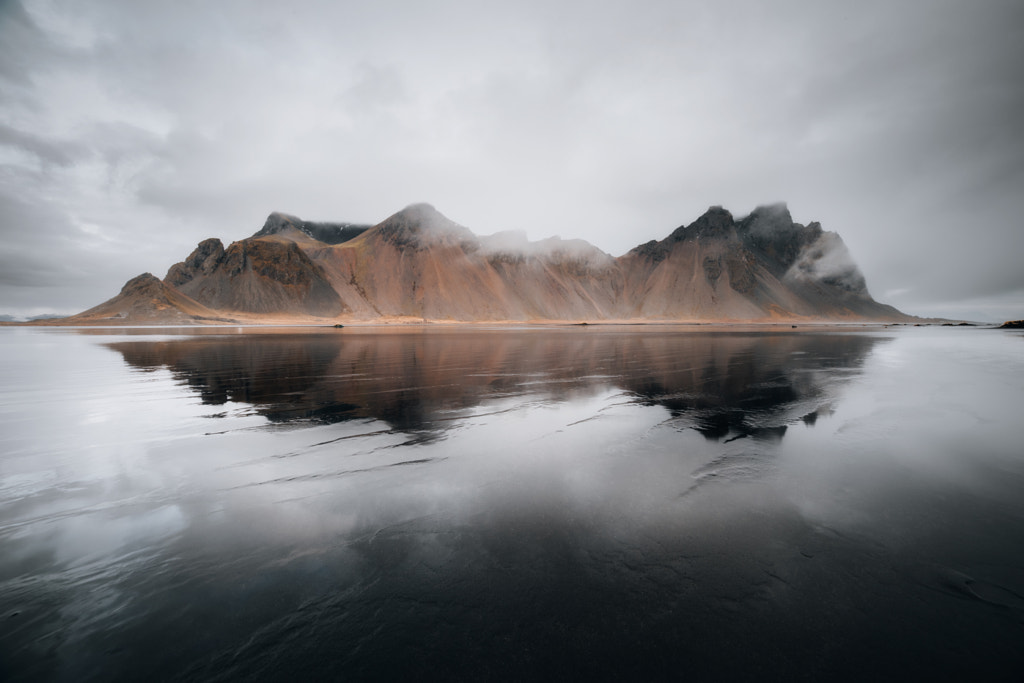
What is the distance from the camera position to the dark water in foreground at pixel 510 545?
13.1 ft

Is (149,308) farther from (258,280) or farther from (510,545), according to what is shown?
(510,545)

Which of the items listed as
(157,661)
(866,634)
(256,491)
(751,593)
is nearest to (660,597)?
(751,593)

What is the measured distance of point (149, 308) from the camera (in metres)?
148

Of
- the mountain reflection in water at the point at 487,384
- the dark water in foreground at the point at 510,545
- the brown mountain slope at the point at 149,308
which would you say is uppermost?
the brown mountain slope at the point at 149,308

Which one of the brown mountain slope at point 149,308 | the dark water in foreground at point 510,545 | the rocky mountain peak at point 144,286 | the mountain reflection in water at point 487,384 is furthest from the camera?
the rocky mountain peak at point 144,286

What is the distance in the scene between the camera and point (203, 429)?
11.7 meters

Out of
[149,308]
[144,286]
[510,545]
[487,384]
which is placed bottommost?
[510,545]

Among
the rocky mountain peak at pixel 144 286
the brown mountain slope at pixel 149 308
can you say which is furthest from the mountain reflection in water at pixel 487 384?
the rocky mountain peak at pixel 144 286

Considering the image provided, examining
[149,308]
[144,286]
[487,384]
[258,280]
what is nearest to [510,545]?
[487,384]

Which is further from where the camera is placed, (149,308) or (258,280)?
(258,280)

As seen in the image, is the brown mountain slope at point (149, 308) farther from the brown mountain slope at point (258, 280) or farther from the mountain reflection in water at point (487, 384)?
the mountain reflection in water at point (487, 384)

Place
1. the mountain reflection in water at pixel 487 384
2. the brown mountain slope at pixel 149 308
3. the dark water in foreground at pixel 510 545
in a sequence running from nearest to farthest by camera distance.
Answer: the dark water in foreground at pixel 510 545, the mountain reflection in water at pixel 487 384, the brown mountain slope at pixel 149 308

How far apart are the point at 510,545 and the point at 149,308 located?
19597 cm

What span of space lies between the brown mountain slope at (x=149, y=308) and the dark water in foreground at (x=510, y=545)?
171675mm
